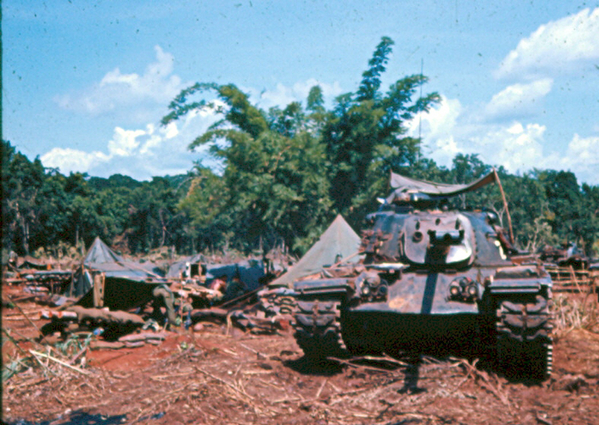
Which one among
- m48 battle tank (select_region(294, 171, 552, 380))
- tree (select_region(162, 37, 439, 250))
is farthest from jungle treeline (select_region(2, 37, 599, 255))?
m48 battle tank (select_region(294, 171, 552, 380))

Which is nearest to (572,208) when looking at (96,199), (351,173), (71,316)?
(351,173)

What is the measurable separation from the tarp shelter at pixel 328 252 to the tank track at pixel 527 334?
7.79m

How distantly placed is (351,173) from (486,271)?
1189 centimetres

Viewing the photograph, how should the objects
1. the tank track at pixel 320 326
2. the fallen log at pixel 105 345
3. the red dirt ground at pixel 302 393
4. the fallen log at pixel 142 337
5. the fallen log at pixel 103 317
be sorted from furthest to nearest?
1. the fallen log at pixel 142 337
2. the fallen log at pixel 103 317
3. the fallen log at pixel 105 345
4. the tank track at pixel 320 326
5. the red dirt ground at pixel 302 393

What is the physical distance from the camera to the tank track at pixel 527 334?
6.05m

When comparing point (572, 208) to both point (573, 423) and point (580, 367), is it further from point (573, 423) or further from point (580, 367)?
point (573, 423)

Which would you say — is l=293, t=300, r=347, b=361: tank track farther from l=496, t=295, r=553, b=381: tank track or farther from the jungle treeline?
the jungle treeline

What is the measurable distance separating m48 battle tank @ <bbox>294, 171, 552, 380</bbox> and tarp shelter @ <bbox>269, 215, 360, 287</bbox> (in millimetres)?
5582

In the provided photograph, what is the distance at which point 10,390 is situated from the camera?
600 cm

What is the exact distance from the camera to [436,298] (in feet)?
22.6

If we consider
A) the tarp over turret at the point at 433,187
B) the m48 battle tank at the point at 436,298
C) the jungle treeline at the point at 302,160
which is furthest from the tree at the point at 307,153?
the m48 battle tank at the point at 436,298

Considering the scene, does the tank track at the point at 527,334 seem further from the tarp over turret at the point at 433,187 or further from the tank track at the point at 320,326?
the tarp over turret at the point at 433,187

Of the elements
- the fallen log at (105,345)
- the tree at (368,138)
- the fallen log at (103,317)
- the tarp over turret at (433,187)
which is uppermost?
the tree at (368,138)

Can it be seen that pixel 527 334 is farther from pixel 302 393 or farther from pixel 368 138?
pixel 368 138
